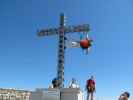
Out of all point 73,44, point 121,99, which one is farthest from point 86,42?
point 121,99

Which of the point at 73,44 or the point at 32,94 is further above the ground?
the point at 73,44

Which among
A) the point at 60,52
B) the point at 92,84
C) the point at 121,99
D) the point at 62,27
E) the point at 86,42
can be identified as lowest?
the point at 121,99

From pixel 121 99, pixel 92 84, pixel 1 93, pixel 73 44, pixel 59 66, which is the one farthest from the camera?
pixel 1 93

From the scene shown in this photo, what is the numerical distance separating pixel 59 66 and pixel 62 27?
696 centimetres

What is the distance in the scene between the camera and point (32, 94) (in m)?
22.0

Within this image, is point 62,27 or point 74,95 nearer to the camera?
point 74,95

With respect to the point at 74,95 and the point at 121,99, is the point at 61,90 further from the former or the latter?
the point at 121,99

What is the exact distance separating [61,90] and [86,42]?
322 inches

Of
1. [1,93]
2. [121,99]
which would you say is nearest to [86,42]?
[121,99]

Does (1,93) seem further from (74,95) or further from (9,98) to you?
(74,95)

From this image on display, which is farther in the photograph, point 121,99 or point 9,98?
point 9,98

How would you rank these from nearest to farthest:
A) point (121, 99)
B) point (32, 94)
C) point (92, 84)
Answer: point (121, 99) < point (92, 84) < point (32, 94)

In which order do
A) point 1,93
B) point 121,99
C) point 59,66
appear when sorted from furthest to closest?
point 1,93
point 59,66
point 121,99

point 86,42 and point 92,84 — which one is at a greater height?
point 86,42
